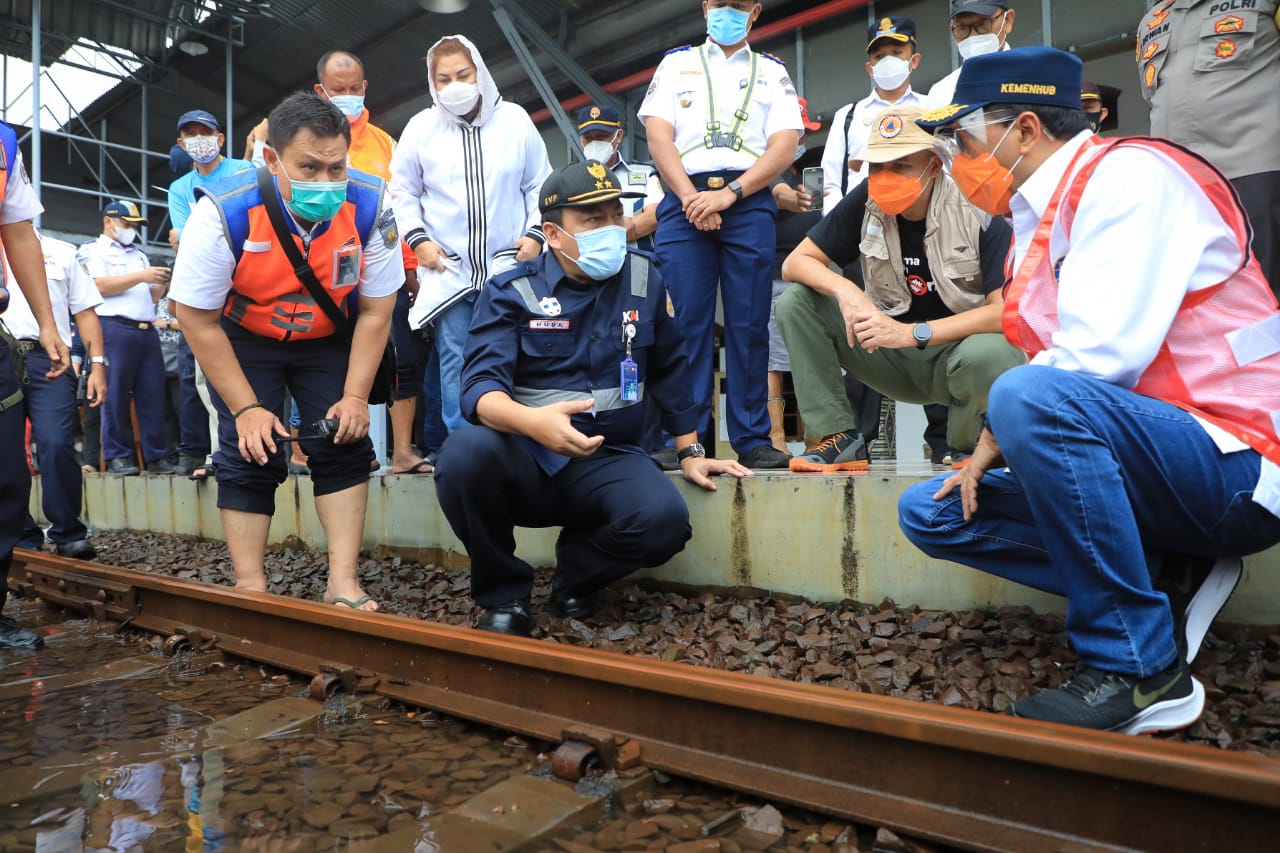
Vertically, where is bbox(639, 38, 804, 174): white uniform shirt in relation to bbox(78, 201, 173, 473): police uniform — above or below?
above

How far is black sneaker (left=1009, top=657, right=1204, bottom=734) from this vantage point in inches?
76.9

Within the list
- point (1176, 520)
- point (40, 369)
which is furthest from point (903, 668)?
point (40, 369)

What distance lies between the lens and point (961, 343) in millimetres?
3328

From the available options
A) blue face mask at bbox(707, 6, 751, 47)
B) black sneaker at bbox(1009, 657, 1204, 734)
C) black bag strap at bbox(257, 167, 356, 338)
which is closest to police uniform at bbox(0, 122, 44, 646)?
black bag strap at bbox(257, 167, 356, 338)

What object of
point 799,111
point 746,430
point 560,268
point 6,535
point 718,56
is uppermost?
point 718,56

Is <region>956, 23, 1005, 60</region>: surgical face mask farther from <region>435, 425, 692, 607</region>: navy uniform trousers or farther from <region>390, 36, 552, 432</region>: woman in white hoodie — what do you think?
<region>435, 425, 692, 607</region>: navy uniform trousers

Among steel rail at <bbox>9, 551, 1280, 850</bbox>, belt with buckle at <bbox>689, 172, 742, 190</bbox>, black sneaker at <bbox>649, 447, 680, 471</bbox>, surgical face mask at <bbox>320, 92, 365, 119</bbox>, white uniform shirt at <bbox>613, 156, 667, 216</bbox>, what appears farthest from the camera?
white uniform shirt at <bbox>613, 156, 667, 216</bbox>

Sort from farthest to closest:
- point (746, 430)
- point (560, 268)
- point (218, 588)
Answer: point (746, 430) → point (218, 588) → point (560, 268)

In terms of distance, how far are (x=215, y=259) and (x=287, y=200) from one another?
0.34 meters

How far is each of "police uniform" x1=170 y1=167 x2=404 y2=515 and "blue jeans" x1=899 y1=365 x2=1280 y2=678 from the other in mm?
2560

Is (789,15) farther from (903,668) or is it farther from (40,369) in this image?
(903,668)

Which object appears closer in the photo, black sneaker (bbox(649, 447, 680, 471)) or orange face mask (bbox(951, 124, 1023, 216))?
orange face mask (bbox(951, 124, 1023, 216))

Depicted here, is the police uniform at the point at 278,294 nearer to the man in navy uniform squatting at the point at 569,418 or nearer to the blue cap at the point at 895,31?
the man in navy uniform squatting at the point at 569,418

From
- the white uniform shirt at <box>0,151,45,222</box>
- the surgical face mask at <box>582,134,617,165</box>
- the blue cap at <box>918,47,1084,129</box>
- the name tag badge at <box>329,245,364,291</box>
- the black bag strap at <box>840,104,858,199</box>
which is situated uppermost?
the surgical face mask at <box>582,134,617,165</box>
